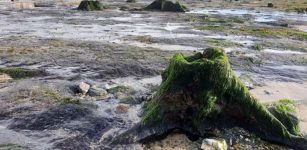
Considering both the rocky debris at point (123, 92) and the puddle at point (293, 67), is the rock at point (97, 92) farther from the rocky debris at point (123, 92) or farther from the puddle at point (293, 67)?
the puddle at point (293, 67)

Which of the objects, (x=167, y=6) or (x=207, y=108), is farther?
(x=167, y=6)

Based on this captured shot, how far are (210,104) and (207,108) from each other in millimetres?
111

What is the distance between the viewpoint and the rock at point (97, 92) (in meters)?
11.9

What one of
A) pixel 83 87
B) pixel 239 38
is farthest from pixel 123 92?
pixel 239 38

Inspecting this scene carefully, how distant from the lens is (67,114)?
33.9ft

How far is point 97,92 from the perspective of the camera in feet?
39.4

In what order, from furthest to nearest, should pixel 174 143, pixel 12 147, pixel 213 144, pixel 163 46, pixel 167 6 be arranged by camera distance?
1. pixel 167 6
2. pixel 163 46
3. pixel 174 143
4. pixel 213 144
5. pixel 12 147

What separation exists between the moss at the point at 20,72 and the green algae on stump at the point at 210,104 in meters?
5.90

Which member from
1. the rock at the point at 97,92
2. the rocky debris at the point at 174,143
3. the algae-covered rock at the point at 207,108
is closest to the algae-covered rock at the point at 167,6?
the rock at the point at 97,92

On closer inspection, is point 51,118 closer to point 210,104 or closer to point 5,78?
point 210,104

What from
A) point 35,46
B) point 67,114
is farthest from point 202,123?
point 35,46

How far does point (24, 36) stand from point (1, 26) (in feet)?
17.4

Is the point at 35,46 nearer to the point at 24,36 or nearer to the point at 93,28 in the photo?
the point at 24,36

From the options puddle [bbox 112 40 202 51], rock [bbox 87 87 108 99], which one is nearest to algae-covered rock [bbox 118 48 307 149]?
rock [bbox 87 87 108 99]
